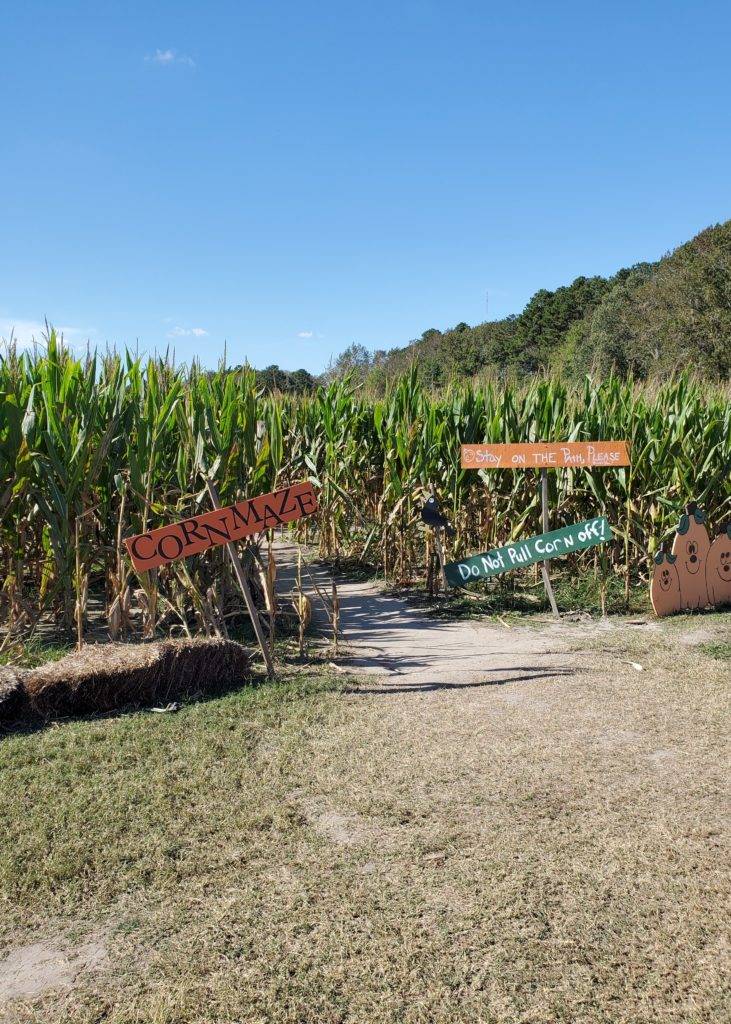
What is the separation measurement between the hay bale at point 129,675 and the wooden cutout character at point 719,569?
5092 mm

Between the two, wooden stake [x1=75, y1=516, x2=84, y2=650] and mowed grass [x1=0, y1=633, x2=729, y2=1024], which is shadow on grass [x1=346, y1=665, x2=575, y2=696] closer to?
mowed grass [x1=0, y1=633, x2=729, y2=1024]

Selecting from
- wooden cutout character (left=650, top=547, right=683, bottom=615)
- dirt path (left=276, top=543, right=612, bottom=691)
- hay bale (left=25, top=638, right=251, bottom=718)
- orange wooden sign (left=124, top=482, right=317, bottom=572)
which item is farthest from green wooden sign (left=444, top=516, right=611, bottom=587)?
hay bale (left=25, top=638, right=251, bottom=718)

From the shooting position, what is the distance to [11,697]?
4.46 meters

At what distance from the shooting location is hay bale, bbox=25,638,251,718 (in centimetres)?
461

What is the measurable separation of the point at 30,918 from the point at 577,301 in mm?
65408

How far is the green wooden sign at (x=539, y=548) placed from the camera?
6.76 meters

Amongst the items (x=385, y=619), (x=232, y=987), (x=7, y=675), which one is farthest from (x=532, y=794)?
(x=385, y=619)

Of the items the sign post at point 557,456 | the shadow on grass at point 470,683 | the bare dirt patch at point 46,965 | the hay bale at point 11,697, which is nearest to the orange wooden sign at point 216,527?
the hay bale at point 11,697

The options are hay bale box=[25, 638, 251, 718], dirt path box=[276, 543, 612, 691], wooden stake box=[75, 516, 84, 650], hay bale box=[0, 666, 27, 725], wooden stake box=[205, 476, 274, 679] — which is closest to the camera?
hay bale box=[0, 666, 27, 725]

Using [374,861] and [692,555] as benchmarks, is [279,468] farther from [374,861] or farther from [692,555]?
[374,861]

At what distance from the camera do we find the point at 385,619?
295 inches

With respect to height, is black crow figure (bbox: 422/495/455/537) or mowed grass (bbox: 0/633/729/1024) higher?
black crow figure (bbox: 422/495/455/537)

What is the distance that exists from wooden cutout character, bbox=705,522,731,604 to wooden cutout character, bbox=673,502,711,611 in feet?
0.24

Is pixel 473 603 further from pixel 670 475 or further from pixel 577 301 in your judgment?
pixel 577 301
